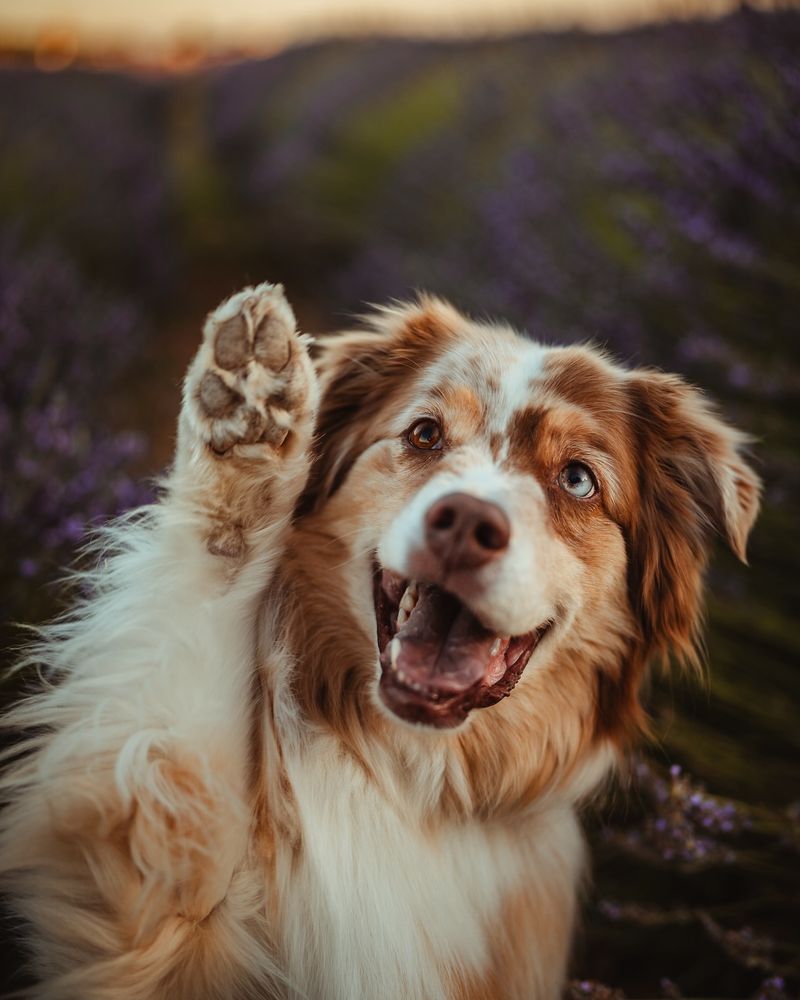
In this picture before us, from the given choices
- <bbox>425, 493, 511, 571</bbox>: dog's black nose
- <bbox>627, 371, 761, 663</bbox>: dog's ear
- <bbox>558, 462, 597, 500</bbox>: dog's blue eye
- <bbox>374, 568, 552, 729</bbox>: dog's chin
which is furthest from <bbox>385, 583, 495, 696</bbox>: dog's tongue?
<bbox>627, 371, 761, 663</bbox>: dog's ear

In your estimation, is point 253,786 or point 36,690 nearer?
point 253,786

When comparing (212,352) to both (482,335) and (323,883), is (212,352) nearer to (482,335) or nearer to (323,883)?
(482,335)

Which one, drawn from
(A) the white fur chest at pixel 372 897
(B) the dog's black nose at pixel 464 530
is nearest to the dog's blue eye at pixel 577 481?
(B) the dog's black nose at pixel 464 530

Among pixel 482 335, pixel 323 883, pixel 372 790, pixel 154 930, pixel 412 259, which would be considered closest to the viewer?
pixel 154 930

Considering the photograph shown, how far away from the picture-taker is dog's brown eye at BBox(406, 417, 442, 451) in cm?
216

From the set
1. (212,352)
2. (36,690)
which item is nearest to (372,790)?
(36,690)

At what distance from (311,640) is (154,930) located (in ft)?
2.37

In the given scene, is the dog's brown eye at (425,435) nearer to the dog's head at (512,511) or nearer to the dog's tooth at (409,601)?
the dog's head at (512,511)

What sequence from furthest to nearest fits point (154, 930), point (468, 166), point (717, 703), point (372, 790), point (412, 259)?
1. point (468, 166)
2. point (412, 259)
3. point (717, 703)
4. point (372, 790)
5. point (154, 930)

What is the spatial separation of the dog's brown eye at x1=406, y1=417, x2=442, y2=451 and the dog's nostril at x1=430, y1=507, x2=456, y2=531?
17.3 inches

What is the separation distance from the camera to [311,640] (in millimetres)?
2117

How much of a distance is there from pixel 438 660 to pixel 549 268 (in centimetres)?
307

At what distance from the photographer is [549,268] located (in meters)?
4.42

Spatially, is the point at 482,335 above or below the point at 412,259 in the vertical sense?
below
